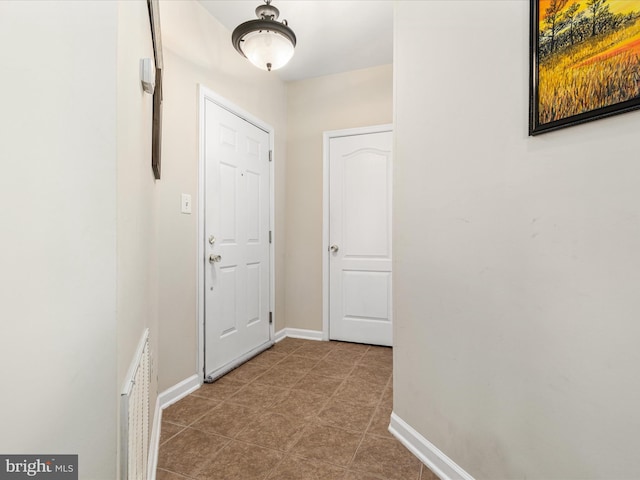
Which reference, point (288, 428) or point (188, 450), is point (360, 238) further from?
point (188, 450)

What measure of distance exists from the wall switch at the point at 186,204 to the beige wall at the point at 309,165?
1.46 metres

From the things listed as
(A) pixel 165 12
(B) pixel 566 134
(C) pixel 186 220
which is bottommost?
(C) pixel 186 220

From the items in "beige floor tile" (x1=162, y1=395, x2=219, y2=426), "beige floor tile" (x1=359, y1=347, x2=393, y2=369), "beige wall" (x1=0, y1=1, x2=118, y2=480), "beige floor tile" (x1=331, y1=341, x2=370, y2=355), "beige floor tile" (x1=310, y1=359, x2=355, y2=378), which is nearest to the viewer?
"beige wall" (x1=0, y1=1, x2=118, y2=480)

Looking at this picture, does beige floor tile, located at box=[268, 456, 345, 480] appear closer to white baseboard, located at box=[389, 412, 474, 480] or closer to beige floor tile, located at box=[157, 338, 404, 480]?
beige floor tile, located at box=[157, 338, 404, 480]

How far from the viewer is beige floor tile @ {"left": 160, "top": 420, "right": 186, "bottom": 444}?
1673 mm

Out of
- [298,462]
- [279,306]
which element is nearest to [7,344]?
[298,462]

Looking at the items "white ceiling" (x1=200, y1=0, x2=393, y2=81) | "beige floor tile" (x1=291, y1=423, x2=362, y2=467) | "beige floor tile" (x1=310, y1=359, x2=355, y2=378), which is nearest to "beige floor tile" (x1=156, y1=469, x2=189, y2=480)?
"beige floor tile" (x1=291, y1=423, x2=362, y2=467)

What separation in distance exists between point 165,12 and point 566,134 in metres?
2.26

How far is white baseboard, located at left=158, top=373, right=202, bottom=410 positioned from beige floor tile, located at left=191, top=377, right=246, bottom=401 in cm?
4

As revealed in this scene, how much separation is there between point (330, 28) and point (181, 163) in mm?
1629

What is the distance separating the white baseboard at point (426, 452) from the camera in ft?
4.31

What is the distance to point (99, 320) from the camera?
64cm

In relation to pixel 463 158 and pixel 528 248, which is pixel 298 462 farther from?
pixel 463 158

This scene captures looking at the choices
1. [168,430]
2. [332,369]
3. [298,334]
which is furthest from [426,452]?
[298,334]
